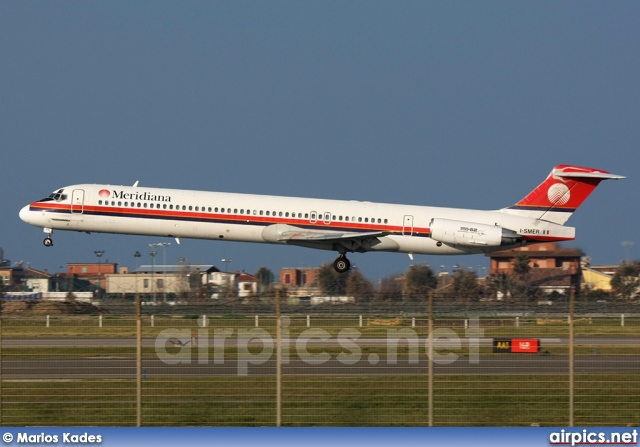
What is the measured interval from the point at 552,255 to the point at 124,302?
136 feet

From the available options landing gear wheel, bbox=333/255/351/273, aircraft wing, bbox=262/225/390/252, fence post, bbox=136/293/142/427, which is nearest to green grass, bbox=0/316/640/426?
fence post, bbox=136/293/142/427

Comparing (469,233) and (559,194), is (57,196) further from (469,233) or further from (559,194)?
(559,194)

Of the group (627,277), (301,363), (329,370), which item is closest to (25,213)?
Result: (301,363)

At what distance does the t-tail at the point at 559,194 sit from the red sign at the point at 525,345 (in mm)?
18153

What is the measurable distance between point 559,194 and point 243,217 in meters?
13.6

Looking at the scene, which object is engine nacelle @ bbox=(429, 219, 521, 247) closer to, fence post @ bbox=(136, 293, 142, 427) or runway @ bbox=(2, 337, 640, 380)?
runway @ bbox=(2, 337, 640, 380)

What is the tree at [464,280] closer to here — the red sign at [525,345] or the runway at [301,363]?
the runway at [301,363]

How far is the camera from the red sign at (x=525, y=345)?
2244cm

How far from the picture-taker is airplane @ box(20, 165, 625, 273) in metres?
38.8

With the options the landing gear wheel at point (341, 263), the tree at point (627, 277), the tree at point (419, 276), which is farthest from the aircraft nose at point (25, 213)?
the tree at point (627, 277)

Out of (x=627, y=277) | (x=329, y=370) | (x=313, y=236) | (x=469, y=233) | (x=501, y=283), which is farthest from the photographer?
(x=627, y=277)

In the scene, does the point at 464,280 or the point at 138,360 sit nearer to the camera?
the point at 138,360

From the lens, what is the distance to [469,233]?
39.5m

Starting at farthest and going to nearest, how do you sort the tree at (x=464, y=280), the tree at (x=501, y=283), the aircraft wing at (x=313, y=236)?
the tree at (x=464, y=280)
the tree at (x=501, y=283)
the aircraft wing at (x=313, y=236)
